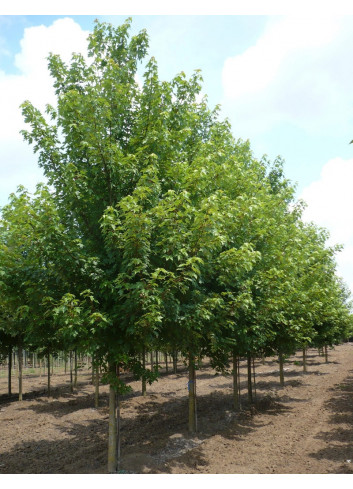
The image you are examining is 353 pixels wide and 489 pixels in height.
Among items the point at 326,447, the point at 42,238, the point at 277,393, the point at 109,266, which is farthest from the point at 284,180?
the point at 42,238

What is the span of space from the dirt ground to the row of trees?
2.38m

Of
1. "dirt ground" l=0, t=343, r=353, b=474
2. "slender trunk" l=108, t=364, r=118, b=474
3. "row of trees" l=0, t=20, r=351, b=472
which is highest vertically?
"row of trees" l=0, t=20, r=351, b=472

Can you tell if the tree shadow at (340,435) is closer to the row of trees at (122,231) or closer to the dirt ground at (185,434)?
the dirt ground at (185,434)

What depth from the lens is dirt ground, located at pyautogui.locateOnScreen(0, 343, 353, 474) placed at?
29.9 ft

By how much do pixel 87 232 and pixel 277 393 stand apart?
53.2ft

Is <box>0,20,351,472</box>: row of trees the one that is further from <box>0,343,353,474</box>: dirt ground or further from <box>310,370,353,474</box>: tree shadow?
<box>310,370,353,474</box>: tree shadow

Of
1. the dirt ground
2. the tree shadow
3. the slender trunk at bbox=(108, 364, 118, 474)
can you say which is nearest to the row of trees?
the slender trunk at bbox=(108, 364, 118, 474)

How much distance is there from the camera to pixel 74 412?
16.2 meters

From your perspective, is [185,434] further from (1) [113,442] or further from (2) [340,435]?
(2) [340,435]

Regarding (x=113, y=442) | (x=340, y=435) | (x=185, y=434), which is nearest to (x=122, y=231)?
(x=113, y=442)

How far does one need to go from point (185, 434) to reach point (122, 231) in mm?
7641

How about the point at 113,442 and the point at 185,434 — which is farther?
the point at 185,434

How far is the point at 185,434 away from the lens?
1184cm

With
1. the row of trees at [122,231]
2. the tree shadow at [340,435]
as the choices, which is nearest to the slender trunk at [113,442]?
the row of trees at [122,231]
